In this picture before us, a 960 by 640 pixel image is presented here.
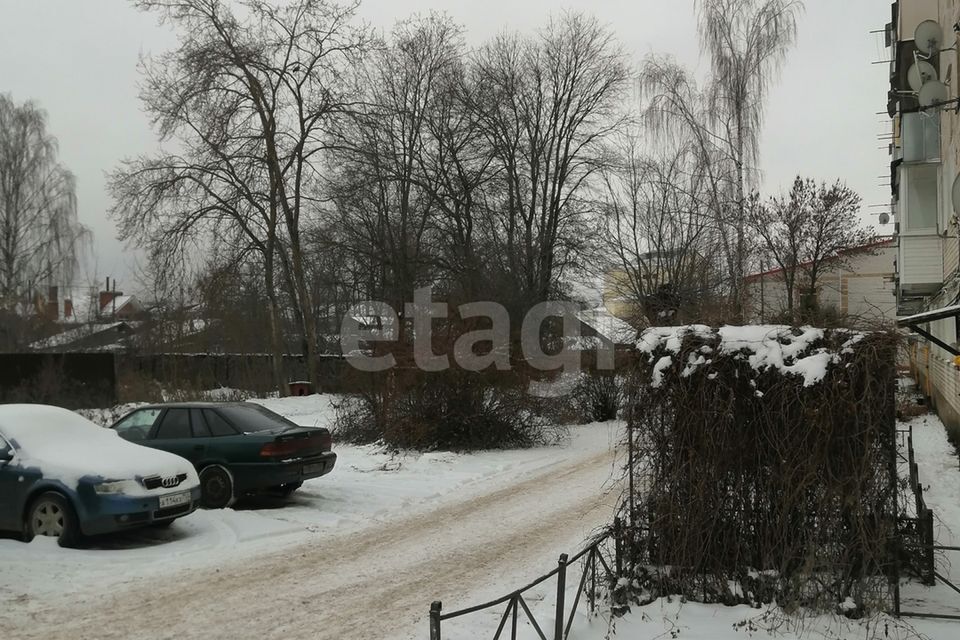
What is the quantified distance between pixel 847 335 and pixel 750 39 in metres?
18.5

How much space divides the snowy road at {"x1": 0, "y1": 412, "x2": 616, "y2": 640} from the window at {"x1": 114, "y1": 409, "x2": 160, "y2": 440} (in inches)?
134

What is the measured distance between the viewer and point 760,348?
22.9 ft

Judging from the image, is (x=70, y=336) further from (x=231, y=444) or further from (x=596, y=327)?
(x=231, y=444)

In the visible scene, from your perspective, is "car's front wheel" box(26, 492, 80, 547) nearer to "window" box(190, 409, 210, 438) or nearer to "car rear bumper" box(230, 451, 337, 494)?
"car rear bumper" box(230, 451, 337, 494)

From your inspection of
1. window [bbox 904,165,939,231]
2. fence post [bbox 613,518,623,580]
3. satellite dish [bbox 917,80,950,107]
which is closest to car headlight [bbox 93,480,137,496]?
fence post [bbox 613,518,623,580]

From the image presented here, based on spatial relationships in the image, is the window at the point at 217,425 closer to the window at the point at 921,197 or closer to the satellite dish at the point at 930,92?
the satellite dish at the point at 930,92

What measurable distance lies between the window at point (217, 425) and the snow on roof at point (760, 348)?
6.74 metres

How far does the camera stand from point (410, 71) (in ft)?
118

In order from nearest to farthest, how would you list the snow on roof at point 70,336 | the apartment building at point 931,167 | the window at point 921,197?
the apartment building at point 931,167 < the window at point 921,197 < the snow on roof at point 70,336

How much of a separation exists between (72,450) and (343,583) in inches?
154

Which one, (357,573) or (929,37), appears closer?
(357,573)

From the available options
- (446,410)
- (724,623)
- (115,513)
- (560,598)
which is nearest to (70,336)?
(446,410)

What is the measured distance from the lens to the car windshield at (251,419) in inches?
469

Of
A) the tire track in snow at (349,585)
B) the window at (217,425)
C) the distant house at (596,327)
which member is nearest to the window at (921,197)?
the distant house at (596,327)
